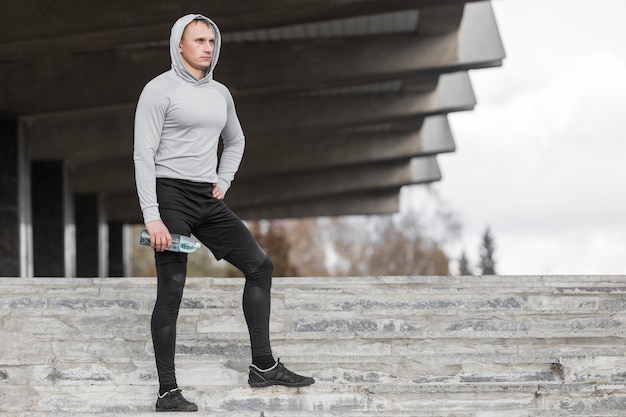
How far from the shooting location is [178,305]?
5.52 meters

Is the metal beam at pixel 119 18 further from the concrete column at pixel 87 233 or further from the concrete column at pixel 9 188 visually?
the concrete column at pixel 87 233

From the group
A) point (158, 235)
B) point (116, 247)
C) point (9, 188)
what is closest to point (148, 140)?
point (158, 235)

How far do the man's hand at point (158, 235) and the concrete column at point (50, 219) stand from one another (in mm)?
17065

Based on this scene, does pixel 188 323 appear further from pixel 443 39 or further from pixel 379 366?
pixel 443 39

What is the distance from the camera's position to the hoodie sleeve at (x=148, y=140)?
531 cm

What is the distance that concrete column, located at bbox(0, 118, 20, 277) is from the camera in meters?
17.7

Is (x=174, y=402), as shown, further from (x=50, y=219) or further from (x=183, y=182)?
(x=50, y=219)

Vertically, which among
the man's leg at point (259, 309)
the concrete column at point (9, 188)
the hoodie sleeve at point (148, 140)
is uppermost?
the concrete column at point (9, 188)

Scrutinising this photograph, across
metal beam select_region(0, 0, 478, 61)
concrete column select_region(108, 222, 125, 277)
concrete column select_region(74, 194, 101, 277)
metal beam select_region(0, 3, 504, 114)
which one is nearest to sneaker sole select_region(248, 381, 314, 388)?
metal beam select_region(0, 0, 478, 61)

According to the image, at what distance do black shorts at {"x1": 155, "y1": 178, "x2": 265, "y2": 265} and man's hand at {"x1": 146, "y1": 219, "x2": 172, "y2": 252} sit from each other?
101 millimetres

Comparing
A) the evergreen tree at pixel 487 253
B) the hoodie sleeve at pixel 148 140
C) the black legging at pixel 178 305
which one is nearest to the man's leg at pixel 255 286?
the black legging at pixel 178 305

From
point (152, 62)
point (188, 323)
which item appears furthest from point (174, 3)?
point (188, 323)

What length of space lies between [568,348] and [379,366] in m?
1.13

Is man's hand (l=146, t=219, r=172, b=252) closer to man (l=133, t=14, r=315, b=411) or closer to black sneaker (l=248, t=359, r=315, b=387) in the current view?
man (l=133, t=14, r=315, b=411)
